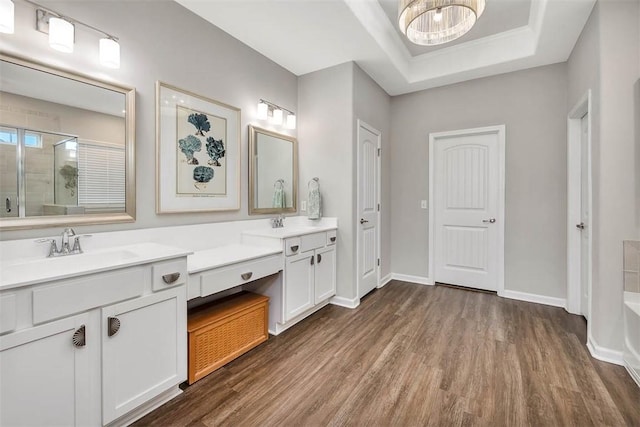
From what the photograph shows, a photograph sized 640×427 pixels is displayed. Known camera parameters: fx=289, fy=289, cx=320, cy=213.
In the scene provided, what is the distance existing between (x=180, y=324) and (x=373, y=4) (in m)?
2.99

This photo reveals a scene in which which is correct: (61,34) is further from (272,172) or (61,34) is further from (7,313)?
(272,172)

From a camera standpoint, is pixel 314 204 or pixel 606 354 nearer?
pixel 606 354

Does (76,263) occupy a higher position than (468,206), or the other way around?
(468,206)

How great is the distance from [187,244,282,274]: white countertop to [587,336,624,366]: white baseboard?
2510 mm

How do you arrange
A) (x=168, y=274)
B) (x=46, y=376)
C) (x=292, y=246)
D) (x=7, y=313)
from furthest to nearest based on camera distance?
(x=292, y=246) < (x=168, y=274) < (x=46, y=376) < (x=7, y=313)

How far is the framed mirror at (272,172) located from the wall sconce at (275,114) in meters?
0.13

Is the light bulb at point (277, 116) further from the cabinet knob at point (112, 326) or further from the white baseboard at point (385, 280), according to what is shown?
the white baseboard at point (385, 280)

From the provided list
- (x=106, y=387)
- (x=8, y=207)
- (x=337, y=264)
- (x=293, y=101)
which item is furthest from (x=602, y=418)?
(x=293, y=101)

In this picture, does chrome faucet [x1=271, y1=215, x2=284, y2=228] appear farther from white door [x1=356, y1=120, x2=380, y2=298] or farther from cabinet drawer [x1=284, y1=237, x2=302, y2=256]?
white door [x1=356, y1=120, x2=380, y2=298]

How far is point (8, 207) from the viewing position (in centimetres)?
148

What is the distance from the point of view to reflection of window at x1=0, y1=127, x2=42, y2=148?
1474 millimetres

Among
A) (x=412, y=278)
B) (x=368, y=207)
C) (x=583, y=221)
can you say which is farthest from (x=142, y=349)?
(x=583, y=221)

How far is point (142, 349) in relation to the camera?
1.52m

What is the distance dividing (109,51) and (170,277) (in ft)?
4.65
